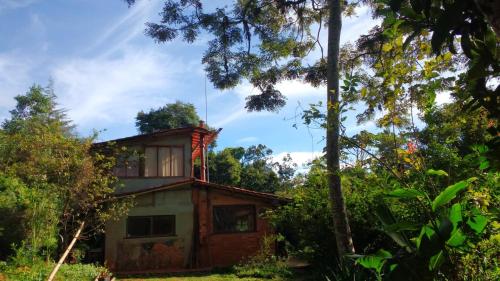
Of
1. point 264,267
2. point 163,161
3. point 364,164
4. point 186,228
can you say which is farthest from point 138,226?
point 364,164

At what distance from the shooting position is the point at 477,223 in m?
3.39

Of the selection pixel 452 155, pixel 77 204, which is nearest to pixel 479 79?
pixel 452 155

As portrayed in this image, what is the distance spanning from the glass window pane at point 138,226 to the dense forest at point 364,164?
1811 millimetres

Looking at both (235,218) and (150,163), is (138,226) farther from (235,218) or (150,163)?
(235,218)

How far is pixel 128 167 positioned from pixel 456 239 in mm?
17257

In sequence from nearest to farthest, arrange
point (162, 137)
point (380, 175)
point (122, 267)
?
point (380, 175) < point (122, 267) < point (162, 137)

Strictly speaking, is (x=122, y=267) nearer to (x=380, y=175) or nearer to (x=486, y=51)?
(x=380, y=175)

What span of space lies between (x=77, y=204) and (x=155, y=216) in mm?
4544

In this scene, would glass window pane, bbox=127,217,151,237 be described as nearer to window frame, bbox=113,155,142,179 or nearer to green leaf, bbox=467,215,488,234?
window frame, bbox=113,155,142,179

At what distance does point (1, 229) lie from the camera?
1263 cm

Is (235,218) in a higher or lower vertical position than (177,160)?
lower

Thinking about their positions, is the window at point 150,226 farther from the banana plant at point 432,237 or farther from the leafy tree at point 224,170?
the leafy tree at point 224,170

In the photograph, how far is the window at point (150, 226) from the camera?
17656 millimetres

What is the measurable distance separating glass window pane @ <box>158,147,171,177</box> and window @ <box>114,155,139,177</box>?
1031mm
